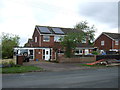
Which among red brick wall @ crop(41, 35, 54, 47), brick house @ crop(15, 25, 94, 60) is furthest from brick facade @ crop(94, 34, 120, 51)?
red brick wall @ crop(41, 35, 54, 47)

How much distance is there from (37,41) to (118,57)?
16.7m

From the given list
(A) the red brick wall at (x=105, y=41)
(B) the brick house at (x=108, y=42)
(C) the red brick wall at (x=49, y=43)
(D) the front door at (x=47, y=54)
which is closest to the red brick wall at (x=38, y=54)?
(D) the front door at (x=47, y=54)

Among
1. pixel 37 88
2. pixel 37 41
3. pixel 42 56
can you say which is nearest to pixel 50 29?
pixel 37 41

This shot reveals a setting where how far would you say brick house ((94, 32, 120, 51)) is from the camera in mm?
43537

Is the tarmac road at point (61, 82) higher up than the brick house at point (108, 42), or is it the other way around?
the brick house at point (108, 42)

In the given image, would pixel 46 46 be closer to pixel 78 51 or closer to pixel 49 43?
pixel 49 43

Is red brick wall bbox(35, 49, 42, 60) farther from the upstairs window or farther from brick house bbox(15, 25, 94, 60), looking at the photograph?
the upstairs window

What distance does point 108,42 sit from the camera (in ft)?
148

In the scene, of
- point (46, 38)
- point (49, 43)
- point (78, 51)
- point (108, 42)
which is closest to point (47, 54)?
point (49, 43)

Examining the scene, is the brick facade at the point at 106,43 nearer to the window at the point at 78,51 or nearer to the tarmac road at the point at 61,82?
the window at the point at 78,51

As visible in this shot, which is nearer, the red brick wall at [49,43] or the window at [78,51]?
the red brick wall at [49,43]

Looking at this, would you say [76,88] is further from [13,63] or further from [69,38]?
[69,38]

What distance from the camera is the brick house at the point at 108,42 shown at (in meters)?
43.5

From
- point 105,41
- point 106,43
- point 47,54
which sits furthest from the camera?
point 105,41
